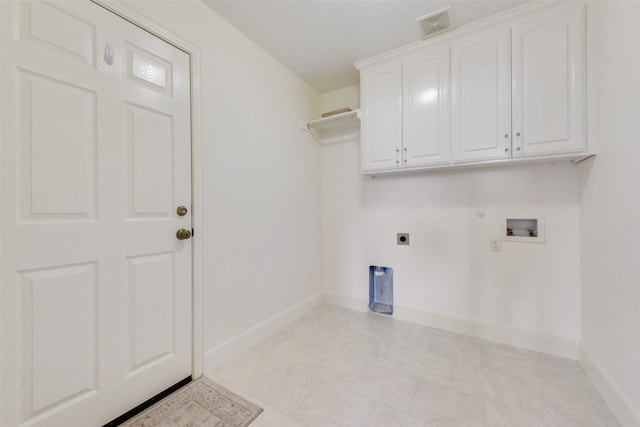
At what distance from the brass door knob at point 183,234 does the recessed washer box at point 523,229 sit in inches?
92.6

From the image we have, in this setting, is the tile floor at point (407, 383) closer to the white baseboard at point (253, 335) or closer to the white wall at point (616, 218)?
A: the white baseboard at point (253, 335)

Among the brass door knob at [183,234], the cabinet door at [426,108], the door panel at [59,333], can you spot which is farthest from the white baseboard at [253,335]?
the cabinet door at [426,108]

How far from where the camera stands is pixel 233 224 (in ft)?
6.05

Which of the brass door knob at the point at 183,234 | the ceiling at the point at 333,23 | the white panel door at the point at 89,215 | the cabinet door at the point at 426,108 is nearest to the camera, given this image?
the white panel door at the point at 89,215

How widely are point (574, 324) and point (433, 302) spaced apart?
930 millimetres

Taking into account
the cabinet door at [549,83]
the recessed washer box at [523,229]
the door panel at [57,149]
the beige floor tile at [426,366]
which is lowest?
the beige floor tile at [426,366]

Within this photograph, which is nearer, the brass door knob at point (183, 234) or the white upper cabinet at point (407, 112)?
the brass door knob at point (183, 234)

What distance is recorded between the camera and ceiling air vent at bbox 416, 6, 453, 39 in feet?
5.62

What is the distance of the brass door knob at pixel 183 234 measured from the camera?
1.50 metres

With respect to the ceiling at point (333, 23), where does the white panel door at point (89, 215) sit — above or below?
below

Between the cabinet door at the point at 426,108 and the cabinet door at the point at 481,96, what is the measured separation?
0.06m

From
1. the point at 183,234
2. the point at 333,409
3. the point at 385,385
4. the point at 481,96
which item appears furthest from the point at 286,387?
the point at 481,96

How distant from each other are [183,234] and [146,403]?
0.93 meters

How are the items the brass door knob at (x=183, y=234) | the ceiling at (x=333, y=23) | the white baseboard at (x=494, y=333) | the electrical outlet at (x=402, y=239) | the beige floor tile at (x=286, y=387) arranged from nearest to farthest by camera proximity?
1. the beige floor tile at (x=286, y=387)
2. the brass door knob at (x=183, y=234)
3. the ceiling at (x=333, y=23)
4. the white baseboard at (x=494, y=333)
5. the electrical outlet at (x=402, y=239)
